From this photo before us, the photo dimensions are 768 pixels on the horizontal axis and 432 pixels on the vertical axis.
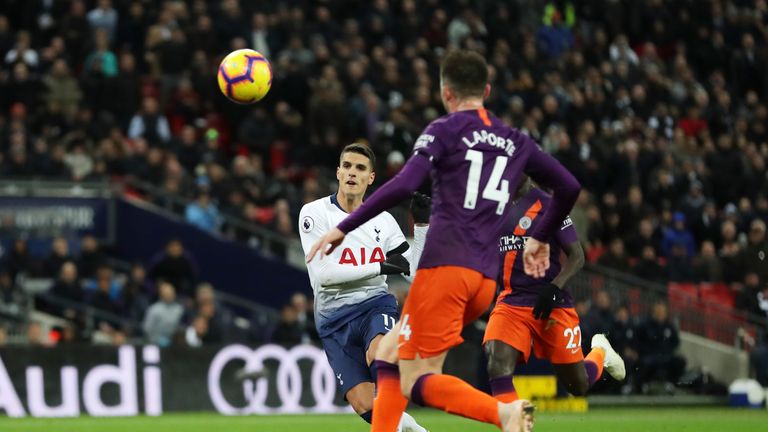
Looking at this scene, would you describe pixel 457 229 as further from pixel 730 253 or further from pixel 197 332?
pixel 730 253

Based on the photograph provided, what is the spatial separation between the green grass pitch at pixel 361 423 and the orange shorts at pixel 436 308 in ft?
17.7

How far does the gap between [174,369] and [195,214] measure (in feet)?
12.4

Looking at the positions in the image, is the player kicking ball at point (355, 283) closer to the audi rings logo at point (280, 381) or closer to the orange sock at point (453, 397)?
the orange sock at point (453, 397)

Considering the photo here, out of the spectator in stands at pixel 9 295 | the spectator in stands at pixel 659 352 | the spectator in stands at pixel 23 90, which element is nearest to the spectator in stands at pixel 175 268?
the spectator in stands at pixel 9 295

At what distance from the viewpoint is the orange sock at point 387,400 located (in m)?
8.55

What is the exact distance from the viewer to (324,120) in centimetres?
2228

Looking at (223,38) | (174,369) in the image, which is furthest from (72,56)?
(174,369)

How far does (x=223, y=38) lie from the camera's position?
23.1 m

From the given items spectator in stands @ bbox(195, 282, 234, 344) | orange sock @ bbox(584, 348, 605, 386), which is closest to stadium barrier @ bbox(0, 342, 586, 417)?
spectator in stands @ bbox(195, 282, 234, 344)

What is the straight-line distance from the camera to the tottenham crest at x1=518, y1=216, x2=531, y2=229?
1006 cm

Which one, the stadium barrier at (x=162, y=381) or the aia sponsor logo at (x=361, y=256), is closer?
the aia sponsor logo at (x=361, y=256)

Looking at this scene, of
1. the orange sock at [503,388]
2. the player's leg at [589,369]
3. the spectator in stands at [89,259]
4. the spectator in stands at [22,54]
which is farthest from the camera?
the spectator in stands at [22,54]

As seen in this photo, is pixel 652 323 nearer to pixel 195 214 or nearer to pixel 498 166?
pixel 195 214

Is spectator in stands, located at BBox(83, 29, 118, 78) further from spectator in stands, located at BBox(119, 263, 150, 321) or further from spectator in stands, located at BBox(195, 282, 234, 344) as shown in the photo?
spectator in stands, located at BBox(195, 282, 234, 344)
